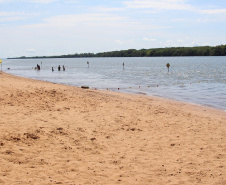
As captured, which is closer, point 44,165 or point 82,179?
point 82,179

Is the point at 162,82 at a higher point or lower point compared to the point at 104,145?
higher

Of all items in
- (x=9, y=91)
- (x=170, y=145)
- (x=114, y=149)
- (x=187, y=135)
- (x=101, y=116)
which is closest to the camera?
(x=114, y=149)

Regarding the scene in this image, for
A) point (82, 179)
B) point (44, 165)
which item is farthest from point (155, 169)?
point (44, 165)

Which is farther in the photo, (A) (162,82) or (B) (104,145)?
(A) (162,82)

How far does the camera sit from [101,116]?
13.1 meters

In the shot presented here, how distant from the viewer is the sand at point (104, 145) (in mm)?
6813

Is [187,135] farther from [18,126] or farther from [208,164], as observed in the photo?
[18,126]

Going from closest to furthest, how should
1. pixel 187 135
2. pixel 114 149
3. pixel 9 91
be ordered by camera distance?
1. pixel 114 149
2. pixel 187 135
3. pixel 9 91

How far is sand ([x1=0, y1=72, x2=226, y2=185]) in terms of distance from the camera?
6.81 meters

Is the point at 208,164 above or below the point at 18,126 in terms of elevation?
below

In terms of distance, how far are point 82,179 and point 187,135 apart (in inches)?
234

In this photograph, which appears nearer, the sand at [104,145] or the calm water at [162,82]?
the sand at [104,145]

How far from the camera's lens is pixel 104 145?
9.30m

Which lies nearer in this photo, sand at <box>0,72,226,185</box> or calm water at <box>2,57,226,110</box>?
sand at <box>0,72,226,185</box>
